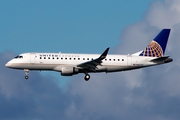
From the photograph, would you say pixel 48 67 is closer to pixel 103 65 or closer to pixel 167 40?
pixel 103 65

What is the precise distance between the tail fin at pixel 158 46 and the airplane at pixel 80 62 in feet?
4.72

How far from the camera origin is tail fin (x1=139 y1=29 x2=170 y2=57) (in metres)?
82.6

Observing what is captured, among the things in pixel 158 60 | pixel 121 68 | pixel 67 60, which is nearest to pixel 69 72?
pixel 67 60

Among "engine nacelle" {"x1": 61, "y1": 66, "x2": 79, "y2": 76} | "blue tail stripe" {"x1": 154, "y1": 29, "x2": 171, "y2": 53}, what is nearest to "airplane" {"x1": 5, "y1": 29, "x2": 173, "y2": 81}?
"engine nacelle" {"x1": 61, "y1": 66, "x2": 79, "y2": 76}

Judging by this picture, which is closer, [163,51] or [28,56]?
[28,56]

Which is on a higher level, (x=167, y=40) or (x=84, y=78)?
(x=167, y=40)

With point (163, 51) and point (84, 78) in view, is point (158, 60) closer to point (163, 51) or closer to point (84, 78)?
point (163, 51)

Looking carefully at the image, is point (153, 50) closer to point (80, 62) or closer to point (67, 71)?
point (80, 62)

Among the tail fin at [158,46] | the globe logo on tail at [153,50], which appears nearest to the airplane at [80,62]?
the globe logo on tail at [153,50]

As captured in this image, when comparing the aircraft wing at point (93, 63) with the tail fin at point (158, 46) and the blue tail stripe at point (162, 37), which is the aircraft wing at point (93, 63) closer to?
the tail fin at point (158, 46)

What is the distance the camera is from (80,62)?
77438 millimetres

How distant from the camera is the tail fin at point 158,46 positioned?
271ft

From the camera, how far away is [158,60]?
78.9 m

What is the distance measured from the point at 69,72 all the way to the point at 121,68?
26.5 feet
